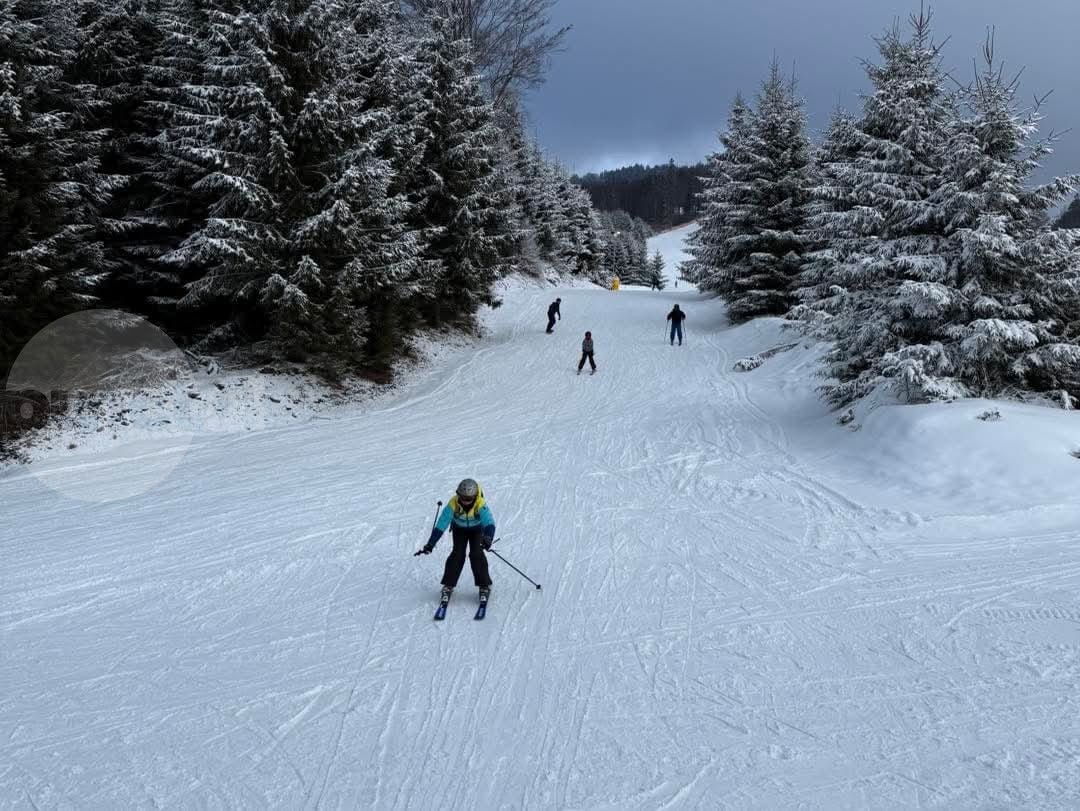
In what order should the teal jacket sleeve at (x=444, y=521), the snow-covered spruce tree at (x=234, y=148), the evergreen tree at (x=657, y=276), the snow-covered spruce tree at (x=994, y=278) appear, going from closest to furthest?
the teal jacket sleeve at (x=444, y=521), the snow-covered spruce tree at (x=994, y=278), the snow-covered spruce tree at (x=234, y=148), the evergreen tree at (x=657, y=276)

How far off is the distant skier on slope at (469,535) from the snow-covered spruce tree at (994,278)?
24.3 feet

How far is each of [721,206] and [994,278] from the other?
15.2 metres

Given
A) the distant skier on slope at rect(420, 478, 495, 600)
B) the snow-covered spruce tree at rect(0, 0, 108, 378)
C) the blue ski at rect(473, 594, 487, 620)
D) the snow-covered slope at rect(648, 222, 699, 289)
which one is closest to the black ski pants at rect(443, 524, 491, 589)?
the distant skier on slope at rect(420, 478, 495, 600)

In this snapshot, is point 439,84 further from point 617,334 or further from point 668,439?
point 668,439

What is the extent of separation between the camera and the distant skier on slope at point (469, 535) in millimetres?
6230

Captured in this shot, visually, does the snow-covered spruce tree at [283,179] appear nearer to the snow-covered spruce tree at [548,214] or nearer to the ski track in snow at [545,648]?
the ski track in snow at [545,648]

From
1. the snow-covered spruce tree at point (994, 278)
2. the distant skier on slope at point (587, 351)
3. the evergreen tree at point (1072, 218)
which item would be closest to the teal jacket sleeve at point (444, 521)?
the snow-covered spruce tree at point (994, 278)

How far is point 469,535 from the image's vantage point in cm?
639

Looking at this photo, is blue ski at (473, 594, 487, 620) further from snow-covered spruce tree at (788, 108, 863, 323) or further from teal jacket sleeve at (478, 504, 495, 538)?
snow-covered spruce tree at (788, 108, 863, 323)

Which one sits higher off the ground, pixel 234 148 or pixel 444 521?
pixel 234 148

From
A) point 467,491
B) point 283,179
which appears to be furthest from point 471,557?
point 283,179

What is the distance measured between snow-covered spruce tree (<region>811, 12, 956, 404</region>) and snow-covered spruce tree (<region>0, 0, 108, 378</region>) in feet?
48.3

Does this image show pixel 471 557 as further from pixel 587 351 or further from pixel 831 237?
pixel 587 351

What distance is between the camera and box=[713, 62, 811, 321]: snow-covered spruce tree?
22.9 metres
